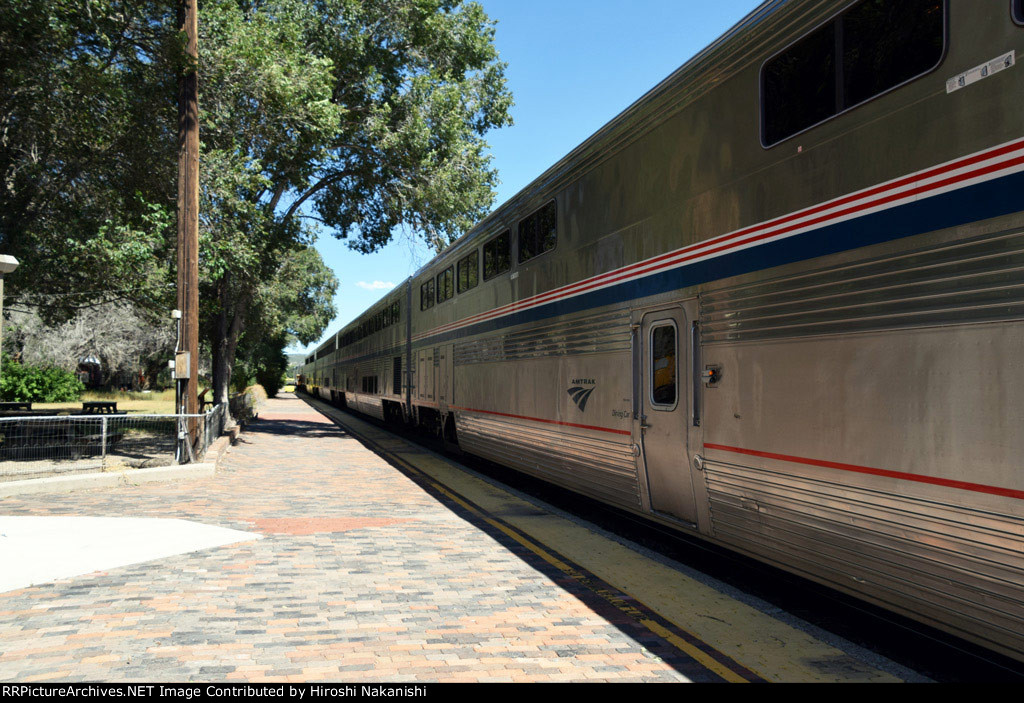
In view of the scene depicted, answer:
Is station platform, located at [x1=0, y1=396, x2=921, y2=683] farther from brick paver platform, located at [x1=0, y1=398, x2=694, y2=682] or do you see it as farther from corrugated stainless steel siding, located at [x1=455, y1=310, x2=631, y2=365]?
corrugated stainless steel siding, located at [x1=455, y1=310, x2=631, y2=365]

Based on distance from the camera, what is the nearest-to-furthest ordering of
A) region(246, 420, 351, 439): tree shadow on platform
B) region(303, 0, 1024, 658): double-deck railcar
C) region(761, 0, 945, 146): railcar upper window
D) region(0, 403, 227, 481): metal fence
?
region(303, 0, 1024, 658): double-deck railcar
region(761, 0, 945, 146): railcar upper window
region(0, 403, 227, 481): metal fence
region(246, 420, 351, 439): tree shadow on platform

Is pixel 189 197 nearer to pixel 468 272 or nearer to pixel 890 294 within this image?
pixel 468 272

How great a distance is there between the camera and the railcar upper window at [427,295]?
1698cm

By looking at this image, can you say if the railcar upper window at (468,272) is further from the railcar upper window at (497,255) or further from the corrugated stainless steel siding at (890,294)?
the corrugated stainless steel siding at (890,294)

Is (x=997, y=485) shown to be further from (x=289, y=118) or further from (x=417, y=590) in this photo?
(x=289, y=118)

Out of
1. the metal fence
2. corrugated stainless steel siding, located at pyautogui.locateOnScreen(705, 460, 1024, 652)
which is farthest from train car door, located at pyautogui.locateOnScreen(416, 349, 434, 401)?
corrugated stainless steel siding, located at pyautogui.locateOnScreen(705, 460, 1024, 652)

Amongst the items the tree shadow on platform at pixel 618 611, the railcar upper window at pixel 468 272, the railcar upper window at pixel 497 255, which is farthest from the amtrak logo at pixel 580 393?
the railcar upper window at pixel 468 272

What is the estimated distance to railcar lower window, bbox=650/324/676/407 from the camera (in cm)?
667

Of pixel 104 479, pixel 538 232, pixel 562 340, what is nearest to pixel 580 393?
pixel 562 340

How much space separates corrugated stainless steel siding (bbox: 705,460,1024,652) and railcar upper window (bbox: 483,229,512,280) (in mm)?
6421

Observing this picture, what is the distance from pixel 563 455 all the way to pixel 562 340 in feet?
4.48

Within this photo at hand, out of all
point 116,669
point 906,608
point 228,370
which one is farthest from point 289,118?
point 906,608

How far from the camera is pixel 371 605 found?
220 inches

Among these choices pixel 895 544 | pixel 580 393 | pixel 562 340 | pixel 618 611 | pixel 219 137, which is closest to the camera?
pixel 895 544
